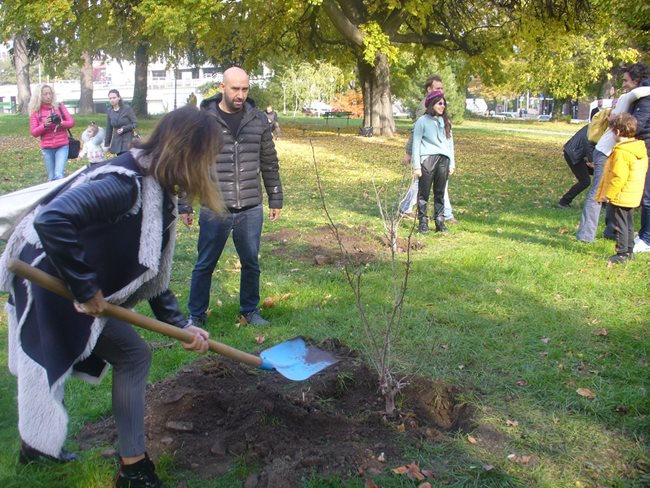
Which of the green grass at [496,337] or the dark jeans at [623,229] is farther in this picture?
the dark jeans at [623,229]

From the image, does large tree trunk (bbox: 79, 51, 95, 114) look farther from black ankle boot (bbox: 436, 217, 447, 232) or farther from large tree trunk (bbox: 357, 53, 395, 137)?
black ankle boot (bbox: 436, 217, 447, 232)

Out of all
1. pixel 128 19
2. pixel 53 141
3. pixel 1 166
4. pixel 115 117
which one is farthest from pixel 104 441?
pixel 128 19

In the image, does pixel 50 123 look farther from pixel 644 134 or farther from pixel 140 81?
pixel 140 81

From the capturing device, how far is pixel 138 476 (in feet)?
9.99

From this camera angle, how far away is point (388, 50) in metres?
24.6

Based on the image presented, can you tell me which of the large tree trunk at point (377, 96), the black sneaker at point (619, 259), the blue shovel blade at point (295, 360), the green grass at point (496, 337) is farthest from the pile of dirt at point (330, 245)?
the large tree trunk at point (377, 96)

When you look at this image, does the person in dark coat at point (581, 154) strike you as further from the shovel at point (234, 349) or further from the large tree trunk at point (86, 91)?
the large tree trunk at point (86, 91)

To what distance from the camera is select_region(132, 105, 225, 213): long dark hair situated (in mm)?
2840

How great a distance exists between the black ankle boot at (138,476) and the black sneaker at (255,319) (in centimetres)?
247

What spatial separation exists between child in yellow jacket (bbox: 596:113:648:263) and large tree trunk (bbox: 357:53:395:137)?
21257mm

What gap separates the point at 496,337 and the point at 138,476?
10.2 feet

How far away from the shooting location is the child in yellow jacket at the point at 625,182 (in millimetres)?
7340

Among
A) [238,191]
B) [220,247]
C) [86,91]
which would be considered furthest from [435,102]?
[86,91]

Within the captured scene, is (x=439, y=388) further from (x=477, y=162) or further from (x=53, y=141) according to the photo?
(x=477, y=162)
